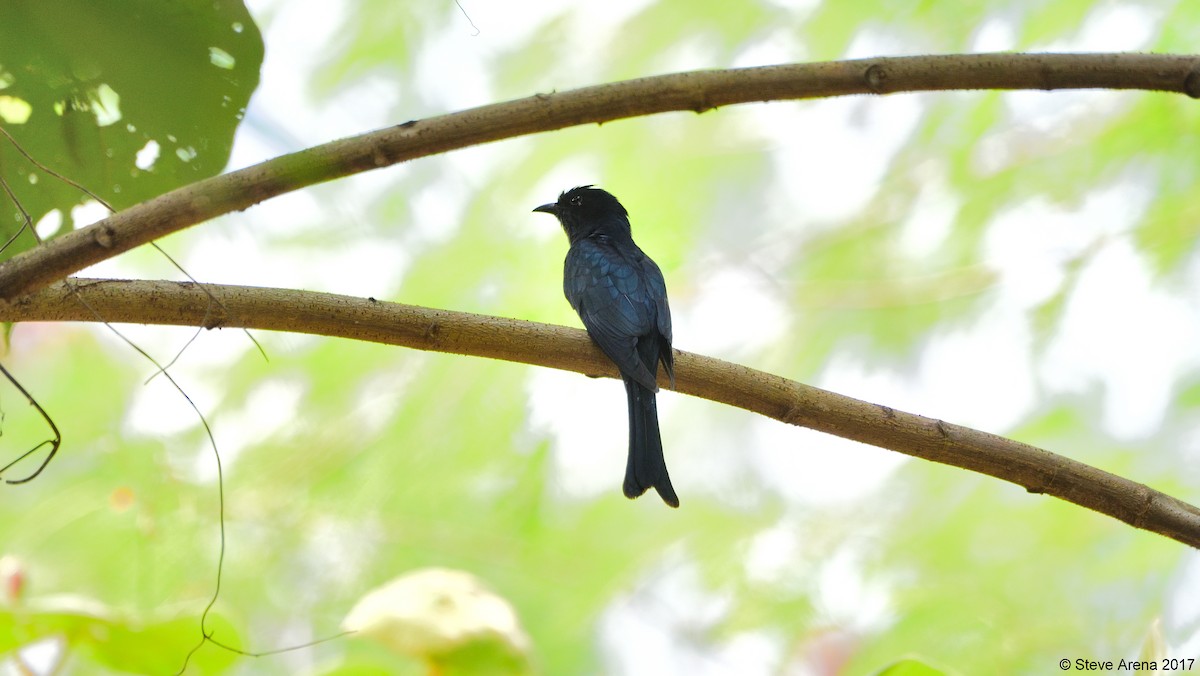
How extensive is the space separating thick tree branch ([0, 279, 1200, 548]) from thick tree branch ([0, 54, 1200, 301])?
17 centimetres

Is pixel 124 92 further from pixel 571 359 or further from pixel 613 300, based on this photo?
pixel 613 300

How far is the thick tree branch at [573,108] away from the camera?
6.31ft

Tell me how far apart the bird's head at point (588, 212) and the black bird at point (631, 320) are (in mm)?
28

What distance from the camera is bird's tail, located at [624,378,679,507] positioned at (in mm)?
3072

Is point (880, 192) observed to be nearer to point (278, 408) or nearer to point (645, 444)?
point (645, 444)

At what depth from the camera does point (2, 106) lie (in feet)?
8.31

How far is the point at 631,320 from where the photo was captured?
321 cm

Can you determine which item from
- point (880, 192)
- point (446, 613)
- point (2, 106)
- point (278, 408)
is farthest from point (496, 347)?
point (880, 192)

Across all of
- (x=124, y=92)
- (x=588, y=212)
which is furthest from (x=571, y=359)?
(x=588, y=212)

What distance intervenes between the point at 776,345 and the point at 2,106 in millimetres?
3485

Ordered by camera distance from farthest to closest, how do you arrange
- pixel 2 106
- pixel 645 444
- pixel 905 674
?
pixel 645 444, pixel 2 106, pixel 905 674

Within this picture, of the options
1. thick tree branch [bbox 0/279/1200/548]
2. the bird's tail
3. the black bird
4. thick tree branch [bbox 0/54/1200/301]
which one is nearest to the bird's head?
the black bird

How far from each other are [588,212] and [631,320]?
4.71 ft

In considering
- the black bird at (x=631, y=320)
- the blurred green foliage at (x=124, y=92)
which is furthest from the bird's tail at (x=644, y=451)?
the blurred green foliage at (x=124, y=92)
